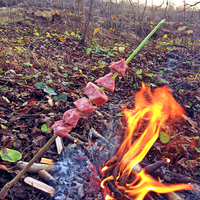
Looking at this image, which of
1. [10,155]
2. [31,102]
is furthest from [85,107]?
[31,102]

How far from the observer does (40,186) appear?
1.59 meters

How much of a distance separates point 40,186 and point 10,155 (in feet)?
1.56

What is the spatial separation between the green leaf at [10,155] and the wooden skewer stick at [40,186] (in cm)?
25

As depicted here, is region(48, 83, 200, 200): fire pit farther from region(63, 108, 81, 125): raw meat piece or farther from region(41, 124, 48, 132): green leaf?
region(63, 108, 81, 125): raw meat piece

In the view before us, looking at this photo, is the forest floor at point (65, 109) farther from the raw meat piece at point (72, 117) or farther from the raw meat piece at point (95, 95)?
the raw meat piece at point (95, 95)

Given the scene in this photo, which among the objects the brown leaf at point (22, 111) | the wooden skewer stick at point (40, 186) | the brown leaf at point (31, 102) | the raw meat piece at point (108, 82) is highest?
the raw meat piece at point (108, 82)

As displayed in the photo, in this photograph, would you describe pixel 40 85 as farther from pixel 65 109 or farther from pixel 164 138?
pixel 164 138

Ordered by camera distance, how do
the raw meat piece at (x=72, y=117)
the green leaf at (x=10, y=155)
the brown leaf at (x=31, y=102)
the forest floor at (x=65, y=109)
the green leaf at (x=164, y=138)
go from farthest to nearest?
the brown leaf at (x=31, y=102)
the green leaf at (x=164, y=138)
the forest floor at (x=65, y=109)
the green leaf at (x=10, y=155)
the raw meat piece at (x=72, y=117)

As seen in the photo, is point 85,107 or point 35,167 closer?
point 85,107

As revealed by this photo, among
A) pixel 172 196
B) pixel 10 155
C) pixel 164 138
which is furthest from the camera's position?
pixel 164 138

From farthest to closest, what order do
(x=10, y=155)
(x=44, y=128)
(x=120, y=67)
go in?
(x=44, y=128) → (x=10, y=155) → (x=120, y=67)

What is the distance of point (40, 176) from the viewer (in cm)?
171

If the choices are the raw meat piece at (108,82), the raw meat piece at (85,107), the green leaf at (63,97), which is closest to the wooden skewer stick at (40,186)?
the raw meat piece at (85,107)

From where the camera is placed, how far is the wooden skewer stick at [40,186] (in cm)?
157
